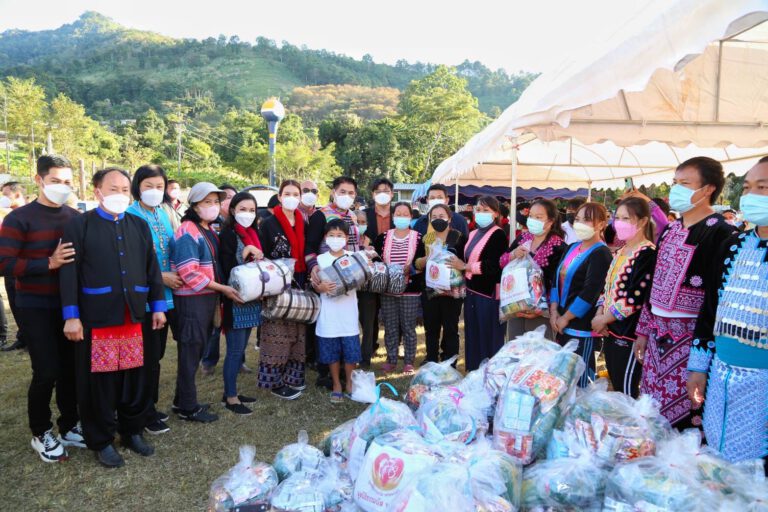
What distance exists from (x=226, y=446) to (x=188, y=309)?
103 centimetres

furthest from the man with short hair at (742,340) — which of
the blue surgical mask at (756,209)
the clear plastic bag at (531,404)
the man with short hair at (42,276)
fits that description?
the man with short hair at (42,276)

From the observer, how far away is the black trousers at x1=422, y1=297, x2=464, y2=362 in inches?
188

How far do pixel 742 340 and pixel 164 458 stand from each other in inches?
133

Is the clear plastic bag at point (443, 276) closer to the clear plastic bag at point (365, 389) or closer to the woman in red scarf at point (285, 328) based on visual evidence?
the woman in red scarf at point (285, 328)

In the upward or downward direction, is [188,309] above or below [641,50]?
below

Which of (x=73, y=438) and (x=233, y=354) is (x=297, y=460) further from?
(x=73, y=438)

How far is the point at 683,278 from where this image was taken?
7.89 ft

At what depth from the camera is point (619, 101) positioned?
3.71m

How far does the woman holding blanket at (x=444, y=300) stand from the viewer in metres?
4.73

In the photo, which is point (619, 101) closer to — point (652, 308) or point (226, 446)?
point (652, 308)

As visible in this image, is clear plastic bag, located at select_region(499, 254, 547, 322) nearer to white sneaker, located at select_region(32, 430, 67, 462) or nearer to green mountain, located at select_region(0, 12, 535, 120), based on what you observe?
white sneaker, located at select_region(32, 430, 67, 462)

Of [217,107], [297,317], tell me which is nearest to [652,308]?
[297,317]

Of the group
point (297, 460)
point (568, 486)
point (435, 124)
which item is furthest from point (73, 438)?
point (435, 124)

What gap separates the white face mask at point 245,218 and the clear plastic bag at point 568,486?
295cm
